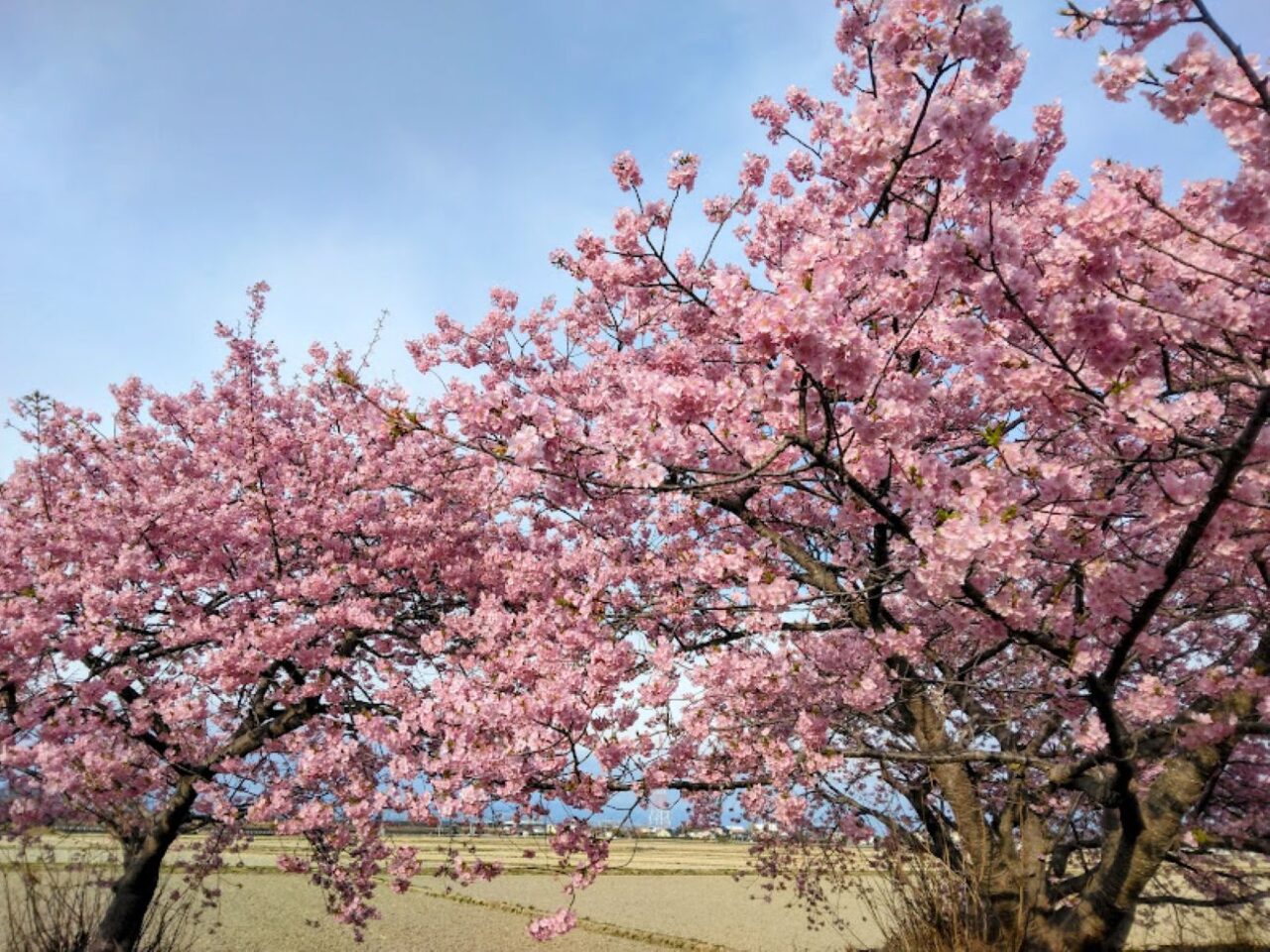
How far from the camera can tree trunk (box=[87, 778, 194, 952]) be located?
8.27 m

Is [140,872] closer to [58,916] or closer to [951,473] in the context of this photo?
[58,916]

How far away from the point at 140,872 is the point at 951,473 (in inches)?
370

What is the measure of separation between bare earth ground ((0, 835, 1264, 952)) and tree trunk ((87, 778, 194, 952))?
51cm

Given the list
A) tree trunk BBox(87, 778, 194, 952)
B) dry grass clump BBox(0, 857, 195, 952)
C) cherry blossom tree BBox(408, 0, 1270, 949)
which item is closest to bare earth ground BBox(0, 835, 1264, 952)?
dry grass clump BBox(0, 857, 195, 952)

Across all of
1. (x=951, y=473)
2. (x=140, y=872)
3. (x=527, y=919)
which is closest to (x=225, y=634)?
(x=140, y=872)

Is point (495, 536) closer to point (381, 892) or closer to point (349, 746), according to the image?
point (349, 746)

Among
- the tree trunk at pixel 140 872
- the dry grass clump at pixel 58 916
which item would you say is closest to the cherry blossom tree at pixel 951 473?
the tree trunk at pixel 140 872

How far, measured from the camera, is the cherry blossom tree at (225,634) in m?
7.65

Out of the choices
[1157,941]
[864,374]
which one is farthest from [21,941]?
[1157,941]

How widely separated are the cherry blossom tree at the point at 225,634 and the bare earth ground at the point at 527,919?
3.46 feet

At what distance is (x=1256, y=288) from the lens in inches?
146

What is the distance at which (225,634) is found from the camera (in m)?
8.41

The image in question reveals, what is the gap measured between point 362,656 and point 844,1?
27.9ft

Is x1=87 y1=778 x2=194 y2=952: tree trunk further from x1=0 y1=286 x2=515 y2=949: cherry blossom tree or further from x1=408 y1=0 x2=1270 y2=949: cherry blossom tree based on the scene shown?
x1=408 y1=0 x2=1270 y2=949: cherry blossom tree
